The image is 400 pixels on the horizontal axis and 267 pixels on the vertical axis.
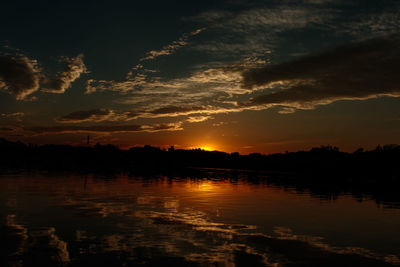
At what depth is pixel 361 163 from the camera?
154125 mm

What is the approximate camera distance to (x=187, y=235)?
74.3 ft

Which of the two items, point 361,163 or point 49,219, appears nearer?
point 49,219

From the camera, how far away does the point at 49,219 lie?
26547 mm

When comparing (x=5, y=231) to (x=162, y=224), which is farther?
(x=162, y=224)

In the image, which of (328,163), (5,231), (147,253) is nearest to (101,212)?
(5,231)

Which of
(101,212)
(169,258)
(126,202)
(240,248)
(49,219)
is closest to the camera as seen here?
(169,258)

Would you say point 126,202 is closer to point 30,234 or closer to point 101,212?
point 101,212

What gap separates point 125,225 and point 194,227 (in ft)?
15.7

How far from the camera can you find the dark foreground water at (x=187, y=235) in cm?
1769

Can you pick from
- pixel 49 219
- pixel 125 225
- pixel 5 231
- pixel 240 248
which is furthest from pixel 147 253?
pixel 49 219

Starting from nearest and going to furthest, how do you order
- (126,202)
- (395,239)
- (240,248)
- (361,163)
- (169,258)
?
(169,258)
(240,248)
(395,239)
(126,202)
(361,163)

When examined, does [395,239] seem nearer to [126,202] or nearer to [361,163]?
[126,202]

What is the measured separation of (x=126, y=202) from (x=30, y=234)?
16.8 m

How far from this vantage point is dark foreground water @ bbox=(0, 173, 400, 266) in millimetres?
Result: 17688
